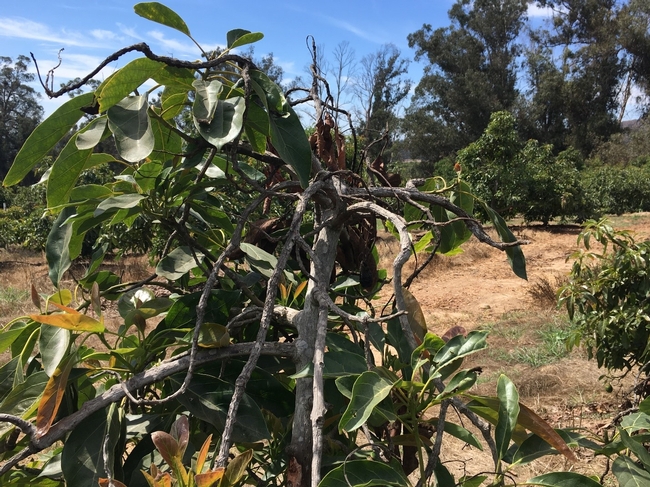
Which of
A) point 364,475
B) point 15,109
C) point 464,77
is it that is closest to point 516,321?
point 364,475

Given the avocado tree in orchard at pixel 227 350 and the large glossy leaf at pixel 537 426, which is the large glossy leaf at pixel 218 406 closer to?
the avocado tree in orchard at pixel 227 350

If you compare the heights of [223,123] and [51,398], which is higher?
[223,123]

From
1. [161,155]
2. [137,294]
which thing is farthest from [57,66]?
[137,294]

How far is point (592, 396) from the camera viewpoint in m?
3.36

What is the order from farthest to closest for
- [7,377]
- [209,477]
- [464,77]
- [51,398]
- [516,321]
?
[464,77], [516,321], [7,377], [51,398], [209,477]

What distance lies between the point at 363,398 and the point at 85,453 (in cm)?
29

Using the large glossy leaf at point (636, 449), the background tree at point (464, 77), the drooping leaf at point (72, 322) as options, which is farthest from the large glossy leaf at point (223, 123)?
the background tree at point (464, 77)

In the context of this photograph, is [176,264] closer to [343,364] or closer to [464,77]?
[343,364]

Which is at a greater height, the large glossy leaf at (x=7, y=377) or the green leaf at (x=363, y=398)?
the green leaf at (x=363, y=398)

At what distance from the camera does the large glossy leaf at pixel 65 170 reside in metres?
0.54

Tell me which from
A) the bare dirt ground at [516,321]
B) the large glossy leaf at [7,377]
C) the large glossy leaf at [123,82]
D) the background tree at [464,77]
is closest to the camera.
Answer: the large glossy leaf at [123,82]

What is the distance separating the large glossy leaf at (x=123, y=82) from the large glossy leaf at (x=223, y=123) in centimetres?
7

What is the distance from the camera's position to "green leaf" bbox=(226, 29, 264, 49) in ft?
1.85

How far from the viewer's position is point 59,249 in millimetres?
629
